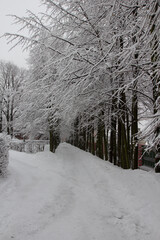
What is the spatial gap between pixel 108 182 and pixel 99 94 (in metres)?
3.49

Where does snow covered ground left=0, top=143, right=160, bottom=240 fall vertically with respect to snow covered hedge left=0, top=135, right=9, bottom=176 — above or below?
below

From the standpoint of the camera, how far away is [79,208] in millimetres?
4508

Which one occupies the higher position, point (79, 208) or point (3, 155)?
point (3, 155)

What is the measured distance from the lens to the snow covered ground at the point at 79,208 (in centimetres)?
339

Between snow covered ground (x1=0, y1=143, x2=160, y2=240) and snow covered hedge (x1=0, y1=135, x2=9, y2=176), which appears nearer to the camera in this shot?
snow covered ground (x1=0, y1=143, x2=160, y2=240)

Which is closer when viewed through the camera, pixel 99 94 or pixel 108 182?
pixel 108 182

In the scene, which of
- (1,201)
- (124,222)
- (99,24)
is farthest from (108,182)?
(99,24)

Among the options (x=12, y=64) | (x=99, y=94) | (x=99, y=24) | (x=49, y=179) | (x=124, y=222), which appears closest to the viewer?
(x=124, y=222)

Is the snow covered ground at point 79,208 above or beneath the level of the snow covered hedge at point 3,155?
beneath

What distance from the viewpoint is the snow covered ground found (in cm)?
339

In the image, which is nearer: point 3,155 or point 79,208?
point 79,208

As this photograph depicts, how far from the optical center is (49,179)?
6617mm

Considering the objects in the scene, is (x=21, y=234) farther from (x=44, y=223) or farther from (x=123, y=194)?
(x=123, y=194)

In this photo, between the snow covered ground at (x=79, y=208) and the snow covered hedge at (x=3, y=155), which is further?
the snow covered hedge at (x=3, y=155)
